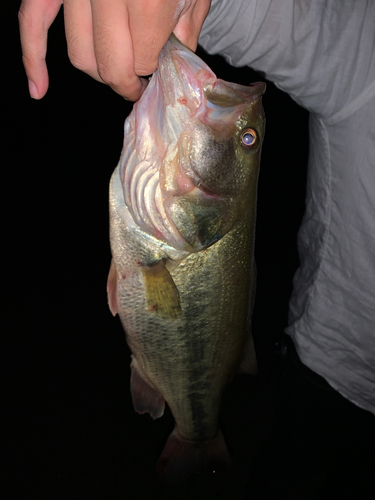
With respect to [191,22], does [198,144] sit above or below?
below

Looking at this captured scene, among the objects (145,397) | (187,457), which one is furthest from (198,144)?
(187,457)

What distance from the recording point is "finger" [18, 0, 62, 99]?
0.78 meters

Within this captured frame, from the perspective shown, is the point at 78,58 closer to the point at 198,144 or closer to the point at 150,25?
the point at 150,25

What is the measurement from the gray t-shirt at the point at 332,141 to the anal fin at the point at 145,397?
0.79m

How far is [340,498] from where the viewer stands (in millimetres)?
3197

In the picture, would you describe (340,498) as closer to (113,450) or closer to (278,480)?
(278,480)

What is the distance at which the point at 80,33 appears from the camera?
73cm

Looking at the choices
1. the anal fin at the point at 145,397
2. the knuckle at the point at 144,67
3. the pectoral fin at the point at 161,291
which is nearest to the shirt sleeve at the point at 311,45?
the knuckle at the point at 144,67

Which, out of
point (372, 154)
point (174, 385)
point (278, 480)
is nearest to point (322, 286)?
point (372, 154)

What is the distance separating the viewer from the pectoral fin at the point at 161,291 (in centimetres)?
108

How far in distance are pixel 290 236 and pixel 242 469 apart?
2984 mm

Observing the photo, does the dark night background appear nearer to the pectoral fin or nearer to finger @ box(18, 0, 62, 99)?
the pectoral fin

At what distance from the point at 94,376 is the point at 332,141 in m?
3.03

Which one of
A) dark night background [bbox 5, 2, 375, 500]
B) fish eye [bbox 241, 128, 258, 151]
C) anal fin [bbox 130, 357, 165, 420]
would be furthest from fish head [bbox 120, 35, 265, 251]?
dark night background [bbox 5, 2, 375, 500]
